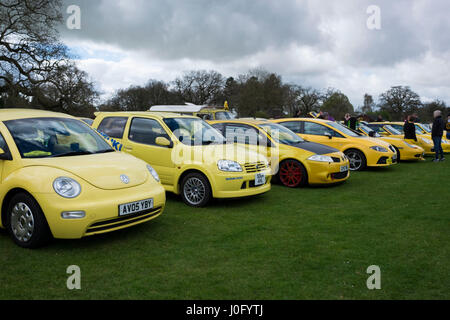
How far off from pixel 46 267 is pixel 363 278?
10.8 feet

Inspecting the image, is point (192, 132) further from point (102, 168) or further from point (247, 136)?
point (102, 168)

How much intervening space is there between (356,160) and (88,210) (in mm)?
8979

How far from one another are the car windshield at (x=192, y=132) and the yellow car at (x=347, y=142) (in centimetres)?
405

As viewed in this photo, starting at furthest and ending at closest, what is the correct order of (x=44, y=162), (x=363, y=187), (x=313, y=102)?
(x=313, y=102) < (x=363, y=187) < (x=44, y=162)

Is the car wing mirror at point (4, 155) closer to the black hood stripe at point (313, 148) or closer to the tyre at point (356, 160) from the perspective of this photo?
the black hood stripe at point (313, 148)

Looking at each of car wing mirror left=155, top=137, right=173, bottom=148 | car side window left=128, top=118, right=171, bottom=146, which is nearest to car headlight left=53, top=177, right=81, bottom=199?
car wing mirror left=155, top=137, right=173, bottom=148

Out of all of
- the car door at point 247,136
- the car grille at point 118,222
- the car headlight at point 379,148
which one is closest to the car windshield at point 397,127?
the car headlight at point 379,148

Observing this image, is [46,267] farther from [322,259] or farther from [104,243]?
[322,259]

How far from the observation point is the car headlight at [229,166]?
20.8 feet

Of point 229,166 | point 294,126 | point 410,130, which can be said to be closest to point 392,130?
point 410,130

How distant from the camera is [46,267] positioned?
3875 millimetres

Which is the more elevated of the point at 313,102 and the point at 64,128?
the point at 313,102

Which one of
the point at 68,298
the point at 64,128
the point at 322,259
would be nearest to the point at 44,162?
the point at 64,128
